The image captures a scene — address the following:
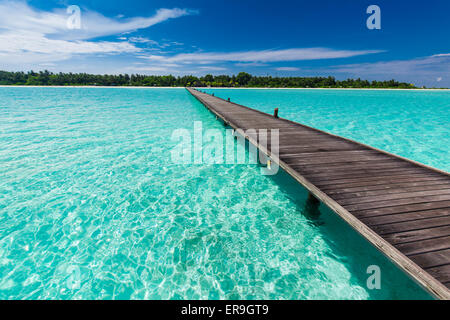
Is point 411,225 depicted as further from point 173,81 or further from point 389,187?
point 173,81

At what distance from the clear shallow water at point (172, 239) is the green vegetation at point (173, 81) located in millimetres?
138026

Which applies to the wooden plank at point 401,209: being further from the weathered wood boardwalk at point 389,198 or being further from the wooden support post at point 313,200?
the wooden support post at point 313,200

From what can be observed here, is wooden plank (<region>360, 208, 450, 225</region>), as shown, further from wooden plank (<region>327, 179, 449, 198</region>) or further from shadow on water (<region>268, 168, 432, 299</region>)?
wooden plank (<region>327, 179, 449, 198</region>)

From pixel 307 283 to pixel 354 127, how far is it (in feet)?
62.2

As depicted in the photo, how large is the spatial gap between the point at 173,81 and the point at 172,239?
150 metres

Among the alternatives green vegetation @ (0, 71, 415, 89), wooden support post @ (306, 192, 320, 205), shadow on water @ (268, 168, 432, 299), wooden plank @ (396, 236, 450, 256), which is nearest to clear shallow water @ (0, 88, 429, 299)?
shadow on water @ (268, 168, 432, 299)

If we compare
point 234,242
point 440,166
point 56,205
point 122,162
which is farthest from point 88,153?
point 440,166

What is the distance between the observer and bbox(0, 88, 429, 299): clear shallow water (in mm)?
3930

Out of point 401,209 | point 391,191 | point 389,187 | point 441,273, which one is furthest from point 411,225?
point 389,187

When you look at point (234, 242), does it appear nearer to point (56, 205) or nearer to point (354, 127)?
point (56, 205)

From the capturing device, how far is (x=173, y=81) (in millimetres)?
139500
